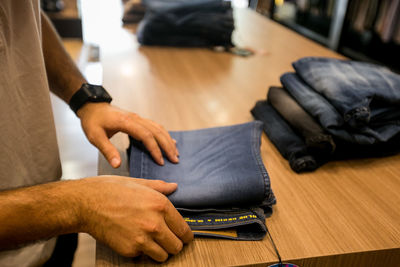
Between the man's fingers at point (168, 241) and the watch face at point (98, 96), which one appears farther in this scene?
the watch face at point (98, 96)

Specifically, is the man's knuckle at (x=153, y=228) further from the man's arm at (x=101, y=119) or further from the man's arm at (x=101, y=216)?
the man's arm at (x=101, y=119)

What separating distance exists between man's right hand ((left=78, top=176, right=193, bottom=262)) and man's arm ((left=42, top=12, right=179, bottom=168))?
15 centimetres

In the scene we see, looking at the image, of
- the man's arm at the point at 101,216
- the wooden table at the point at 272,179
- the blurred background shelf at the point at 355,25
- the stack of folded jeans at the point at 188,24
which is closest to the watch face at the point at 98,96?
the wooden table at the point at 272,179

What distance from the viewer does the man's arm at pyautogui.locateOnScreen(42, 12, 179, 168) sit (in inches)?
27.9

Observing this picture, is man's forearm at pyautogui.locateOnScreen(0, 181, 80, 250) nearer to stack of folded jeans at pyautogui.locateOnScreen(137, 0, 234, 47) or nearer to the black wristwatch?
the black wristwatch

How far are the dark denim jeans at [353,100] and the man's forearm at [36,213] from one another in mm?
538

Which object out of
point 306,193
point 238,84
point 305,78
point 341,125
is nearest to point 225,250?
point 306,193

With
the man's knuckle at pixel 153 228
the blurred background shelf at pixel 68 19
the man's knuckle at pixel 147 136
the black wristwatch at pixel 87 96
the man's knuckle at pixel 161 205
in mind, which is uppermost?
the black wristwatch at pixel 87 96

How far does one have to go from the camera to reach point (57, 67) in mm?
894

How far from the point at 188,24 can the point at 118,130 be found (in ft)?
2.85

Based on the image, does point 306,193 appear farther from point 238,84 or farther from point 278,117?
point 238,84

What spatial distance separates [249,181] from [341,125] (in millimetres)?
280

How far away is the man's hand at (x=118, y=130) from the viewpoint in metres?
0.70

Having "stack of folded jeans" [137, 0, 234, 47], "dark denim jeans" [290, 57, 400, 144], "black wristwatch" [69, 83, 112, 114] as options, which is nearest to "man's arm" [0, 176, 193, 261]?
"black wristwatch" [69, 83, 112, 114]
